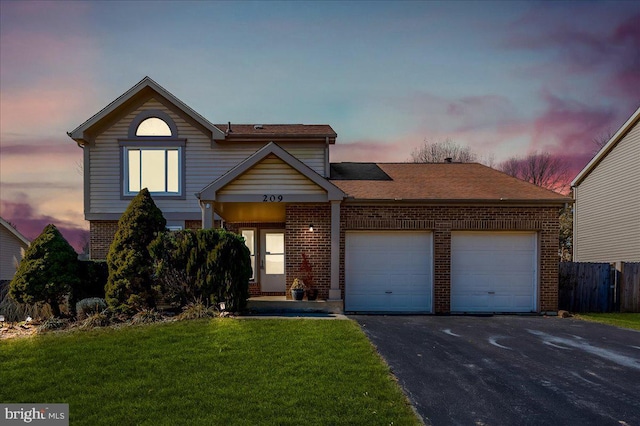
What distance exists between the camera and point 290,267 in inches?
545

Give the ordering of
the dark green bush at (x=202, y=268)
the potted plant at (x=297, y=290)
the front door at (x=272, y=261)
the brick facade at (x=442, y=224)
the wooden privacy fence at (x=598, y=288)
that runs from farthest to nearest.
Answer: the front door at (x=272, y=261)
the wooden privacy fence at (x=598, y=288)
the brick facade at (x=442, y=224)
the potted plant at (x=297, y=290)
the dark green bush at (x=202, y=268)

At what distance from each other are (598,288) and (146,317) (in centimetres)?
1459

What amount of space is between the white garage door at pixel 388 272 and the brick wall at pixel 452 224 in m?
0.30

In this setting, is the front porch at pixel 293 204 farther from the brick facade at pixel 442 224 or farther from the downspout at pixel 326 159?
the downspout at pixel 326 159

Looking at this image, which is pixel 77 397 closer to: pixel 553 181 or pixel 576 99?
pixel 576 99

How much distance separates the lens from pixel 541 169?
42.7 meters

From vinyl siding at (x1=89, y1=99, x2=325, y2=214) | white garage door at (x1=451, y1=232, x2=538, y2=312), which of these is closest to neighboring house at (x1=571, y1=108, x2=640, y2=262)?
white garage door at (x1=451, y1=232, x2=538, y2=312)

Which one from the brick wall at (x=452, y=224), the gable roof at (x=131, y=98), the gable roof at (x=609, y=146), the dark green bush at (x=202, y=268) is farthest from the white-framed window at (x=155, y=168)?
the gable roof at (x=609, y=146)

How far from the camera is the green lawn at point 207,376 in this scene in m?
5.41

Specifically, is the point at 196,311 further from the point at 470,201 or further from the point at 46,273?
the point at 470,201

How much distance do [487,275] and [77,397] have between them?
12.0 m

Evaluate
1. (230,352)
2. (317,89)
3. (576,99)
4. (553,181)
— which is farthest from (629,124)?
(553,181)

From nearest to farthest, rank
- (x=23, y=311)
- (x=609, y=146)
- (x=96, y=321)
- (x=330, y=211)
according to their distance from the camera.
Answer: (x=96, y=321), (x=23, y=311), (x=330, y=211), (x=609, y=146)

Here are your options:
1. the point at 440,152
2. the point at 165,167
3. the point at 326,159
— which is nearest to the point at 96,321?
the point at 165,167
